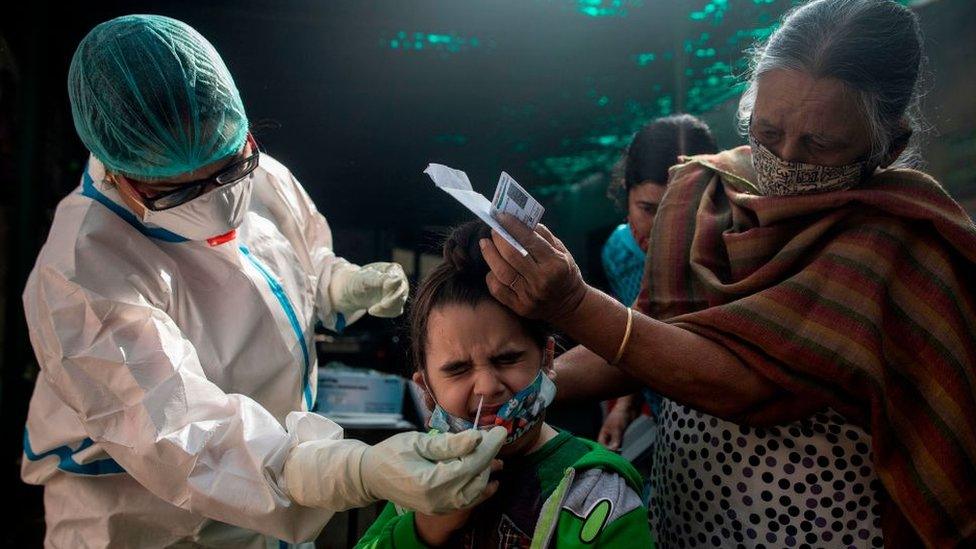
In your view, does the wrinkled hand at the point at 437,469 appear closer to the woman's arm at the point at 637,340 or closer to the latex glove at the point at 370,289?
the woman's arm at the point at 637,340

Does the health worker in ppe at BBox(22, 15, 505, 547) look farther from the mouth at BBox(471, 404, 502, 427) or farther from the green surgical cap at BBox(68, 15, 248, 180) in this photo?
the mouth at BBox(471, 404, 502, 427)

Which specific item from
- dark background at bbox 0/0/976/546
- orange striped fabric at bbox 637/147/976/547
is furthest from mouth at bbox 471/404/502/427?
dark background at bbox 0/0/976/546

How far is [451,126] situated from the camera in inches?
263

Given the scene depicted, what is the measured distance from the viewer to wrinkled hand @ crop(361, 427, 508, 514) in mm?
1281

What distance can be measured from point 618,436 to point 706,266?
1.31 m

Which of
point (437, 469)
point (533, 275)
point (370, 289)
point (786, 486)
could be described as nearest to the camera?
point (437, 469)

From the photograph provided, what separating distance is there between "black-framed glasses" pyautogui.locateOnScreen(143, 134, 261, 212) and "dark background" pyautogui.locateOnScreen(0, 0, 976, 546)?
116 centimetres

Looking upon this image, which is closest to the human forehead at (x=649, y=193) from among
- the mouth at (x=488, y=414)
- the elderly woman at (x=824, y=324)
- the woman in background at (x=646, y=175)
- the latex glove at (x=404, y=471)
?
the woman in background at (x=646, y=175)

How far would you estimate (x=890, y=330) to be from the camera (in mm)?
1561

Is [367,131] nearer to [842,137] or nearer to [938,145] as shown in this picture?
[938,145]

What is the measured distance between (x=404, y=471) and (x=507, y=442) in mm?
263

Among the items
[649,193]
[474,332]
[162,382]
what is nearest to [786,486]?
[474,332]

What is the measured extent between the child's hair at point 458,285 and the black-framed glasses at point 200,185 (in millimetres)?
514

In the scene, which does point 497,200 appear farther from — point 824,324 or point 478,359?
point 824,324
